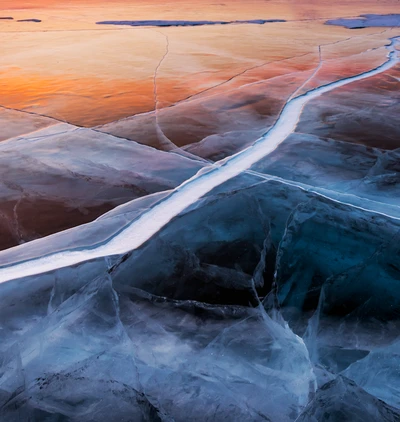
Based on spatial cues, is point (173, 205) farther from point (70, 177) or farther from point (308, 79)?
point (308, 79)

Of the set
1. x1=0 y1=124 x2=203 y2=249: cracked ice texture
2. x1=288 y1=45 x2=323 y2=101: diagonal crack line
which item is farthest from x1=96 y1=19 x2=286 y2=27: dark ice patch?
x1=0 y1=124 x2=203 y2=249: cracked ice texture

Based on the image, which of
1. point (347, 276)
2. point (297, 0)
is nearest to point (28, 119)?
point (347, 276)

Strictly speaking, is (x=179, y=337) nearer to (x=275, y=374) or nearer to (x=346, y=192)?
(x=275, y=374)

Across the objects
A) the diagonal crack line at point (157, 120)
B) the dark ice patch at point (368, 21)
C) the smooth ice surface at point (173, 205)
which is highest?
the dark ice patch at point (368, 21)

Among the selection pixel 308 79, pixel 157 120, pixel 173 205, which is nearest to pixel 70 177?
pixel 173 205

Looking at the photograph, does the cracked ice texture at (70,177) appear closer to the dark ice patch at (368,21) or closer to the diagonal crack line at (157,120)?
the diagonal crack line at (157,120)

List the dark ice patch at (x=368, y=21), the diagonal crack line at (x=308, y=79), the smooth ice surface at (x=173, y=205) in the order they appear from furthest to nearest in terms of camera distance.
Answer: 1. the dark ice patch at (x=368, y=21)
2. the diagonal crack line at (x=308, y=79)
3. the smooth ice surface at (x=173, y=205)

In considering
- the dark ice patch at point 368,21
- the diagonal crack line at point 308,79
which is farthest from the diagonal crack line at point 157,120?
the dark ice patch at point 368,21

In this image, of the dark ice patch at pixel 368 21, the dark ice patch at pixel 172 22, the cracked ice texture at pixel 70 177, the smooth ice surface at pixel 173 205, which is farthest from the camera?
the dark ice patch at pixel 172 22

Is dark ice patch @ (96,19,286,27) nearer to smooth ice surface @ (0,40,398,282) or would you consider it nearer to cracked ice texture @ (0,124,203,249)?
smooth ice surface @ (0,40,398,282)
